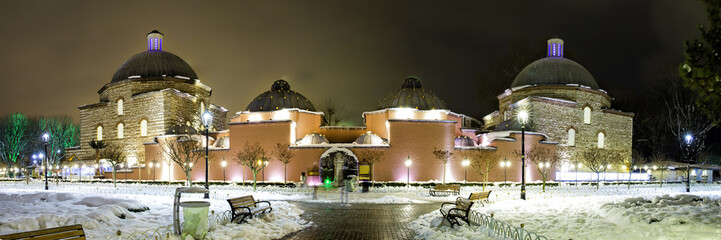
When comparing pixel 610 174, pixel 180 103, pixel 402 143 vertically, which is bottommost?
pixel 610 174

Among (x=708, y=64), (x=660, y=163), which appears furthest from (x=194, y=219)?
(x=660, y=163)

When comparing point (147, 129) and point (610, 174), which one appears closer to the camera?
point (610, 174)

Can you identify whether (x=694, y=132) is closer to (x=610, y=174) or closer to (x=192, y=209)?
(x=610, y=174)

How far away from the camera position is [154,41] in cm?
4531

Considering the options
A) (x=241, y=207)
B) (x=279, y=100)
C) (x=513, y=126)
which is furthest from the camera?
(x=513, y=126)

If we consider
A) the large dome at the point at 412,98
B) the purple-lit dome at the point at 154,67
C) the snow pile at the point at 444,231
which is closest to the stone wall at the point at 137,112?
the purple-lit dome at the point at 154,67

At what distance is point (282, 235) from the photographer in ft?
34.0

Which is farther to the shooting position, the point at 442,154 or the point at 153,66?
the point at 153,66

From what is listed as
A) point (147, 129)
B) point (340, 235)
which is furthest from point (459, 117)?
point (340, 235)

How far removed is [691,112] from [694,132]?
1924 mm

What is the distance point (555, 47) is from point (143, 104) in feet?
120

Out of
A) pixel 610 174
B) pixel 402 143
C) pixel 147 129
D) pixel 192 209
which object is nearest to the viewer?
pixel 192 209

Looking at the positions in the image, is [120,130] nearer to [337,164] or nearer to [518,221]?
[337,164]

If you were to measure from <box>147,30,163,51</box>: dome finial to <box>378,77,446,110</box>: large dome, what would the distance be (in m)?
22.7
